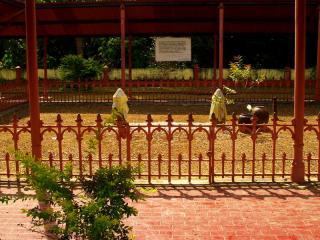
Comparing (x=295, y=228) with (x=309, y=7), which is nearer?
(x=295, y=228)

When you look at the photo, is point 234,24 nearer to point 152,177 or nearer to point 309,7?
point 309,7

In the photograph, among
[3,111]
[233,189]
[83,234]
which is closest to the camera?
[83,234]

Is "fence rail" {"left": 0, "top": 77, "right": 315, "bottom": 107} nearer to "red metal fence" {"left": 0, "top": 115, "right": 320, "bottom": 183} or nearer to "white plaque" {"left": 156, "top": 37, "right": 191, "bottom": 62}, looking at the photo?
"white plaque" {"left": 156, "top": 37, "right": 191, "bottom": 62}

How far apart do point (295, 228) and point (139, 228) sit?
1927mm

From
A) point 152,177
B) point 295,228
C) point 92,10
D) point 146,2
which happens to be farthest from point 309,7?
point 295,228

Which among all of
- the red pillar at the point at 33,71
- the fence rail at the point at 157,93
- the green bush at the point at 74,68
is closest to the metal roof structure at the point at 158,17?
the green bush at the point at 74,68

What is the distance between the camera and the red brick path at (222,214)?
561 centimetres

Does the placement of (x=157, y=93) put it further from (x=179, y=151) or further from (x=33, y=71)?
(x=33, y=71)

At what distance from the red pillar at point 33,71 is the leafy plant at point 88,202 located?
2.74 metres

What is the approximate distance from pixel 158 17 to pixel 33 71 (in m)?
14.4

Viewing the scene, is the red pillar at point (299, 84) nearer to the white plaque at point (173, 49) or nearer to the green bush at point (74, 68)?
the white plaque at point (173, 49)

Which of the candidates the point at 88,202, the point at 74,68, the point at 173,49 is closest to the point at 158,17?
the point at 173,49

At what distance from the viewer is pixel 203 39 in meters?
32.0

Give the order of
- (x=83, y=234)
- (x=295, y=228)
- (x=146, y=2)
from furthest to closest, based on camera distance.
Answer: (x=146, y=2), (x=295, y=228), (x=83, y=234)
